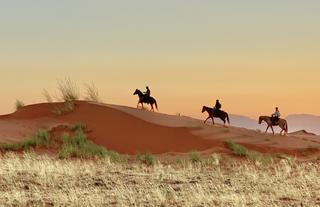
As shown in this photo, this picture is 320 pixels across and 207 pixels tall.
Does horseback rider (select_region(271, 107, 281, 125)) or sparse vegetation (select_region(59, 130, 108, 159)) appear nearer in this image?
sparse vegetation (select_region(59, 130, 108, 159))

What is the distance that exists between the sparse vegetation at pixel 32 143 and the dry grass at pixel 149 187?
27.6 ft

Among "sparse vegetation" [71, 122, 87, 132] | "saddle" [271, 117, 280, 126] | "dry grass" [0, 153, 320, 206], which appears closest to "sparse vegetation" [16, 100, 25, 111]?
"sparse vegetation" [71, 122, 87, 132]

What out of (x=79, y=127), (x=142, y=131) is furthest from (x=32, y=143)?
(x=142, y=131)

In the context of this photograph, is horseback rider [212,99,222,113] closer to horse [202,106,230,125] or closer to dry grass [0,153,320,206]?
horse [202,106,230,125]

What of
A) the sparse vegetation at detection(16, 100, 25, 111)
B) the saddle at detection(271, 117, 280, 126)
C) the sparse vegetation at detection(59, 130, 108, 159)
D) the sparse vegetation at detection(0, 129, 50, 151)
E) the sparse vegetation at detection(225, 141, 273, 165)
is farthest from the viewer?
the sparse vegetation at detection(16, 100, 25, 111)

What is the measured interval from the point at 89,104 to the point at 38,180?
70.8 ft

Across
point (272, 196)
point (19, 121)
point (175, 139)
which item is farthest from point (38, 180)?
point (19, 121)

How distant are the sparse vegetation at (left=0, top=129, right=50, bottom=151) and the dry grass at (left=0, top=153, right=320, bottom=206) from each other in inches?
331

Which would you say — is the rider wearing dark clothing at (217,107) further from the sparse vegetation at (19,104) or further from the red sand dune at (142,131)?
the sparse vegetation at (19,104)

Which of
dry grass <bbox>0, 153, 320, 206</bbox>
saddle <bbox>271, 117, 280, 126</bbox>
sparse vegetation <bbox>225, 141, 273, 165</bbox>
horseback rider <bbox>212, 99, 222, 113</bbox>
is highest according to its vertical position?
horseback rider <bbox>212, 99, 222, 113</bbox>

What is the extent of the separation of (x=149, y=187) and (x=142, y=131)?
761 inches

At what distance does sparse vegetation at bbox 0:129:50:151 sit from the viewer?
30.3 meters

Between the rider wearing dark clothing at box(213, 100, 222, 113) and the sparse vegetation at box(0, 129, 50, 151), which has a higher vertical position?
the rider wearing dark clothing at box(213, 100, 222, 113)

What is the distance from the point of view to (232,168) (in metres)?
22.6
